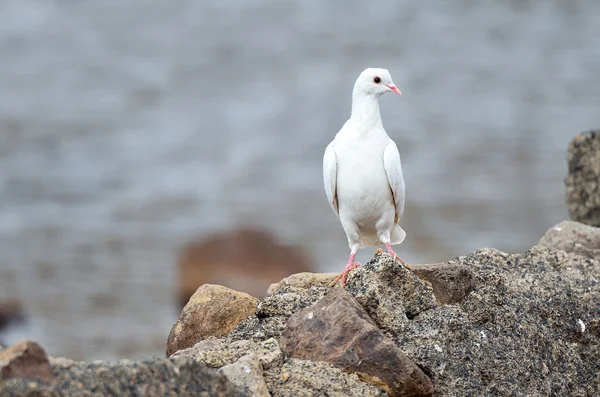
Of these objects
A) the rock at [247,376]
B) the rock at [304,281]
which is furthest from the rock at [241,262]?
the rock at [247,376]

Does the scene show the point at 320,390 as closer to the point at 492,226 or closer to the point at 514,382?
the point at 514,382

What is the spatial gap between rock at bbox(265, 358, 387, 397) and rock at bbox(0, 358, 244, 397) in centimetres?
60

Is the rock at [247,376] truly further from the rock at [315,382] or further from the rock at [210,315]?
the rock at [210,315]

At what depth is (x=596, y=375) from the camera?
743 centimetres

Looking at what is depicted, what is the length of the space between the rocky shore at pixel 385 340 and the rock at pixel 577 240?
49 centimetres

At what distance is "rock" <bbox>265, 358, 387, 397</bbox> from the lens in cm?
635

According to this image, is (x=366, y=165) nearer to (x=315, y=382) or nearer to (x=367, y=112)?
(x=367, y=112)

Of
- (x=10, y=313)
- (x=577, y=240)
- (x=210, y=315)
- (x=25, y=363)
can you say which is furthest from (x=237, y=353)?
(x=10, y=313)

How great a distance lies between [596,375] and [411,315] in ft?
4.73

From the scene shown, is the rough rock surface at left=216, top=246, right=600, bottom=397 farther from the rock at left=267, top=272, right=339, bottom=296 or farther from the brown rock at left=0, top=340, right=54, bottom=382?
the brown rock at left=0, top=340, right=54, bottom=382

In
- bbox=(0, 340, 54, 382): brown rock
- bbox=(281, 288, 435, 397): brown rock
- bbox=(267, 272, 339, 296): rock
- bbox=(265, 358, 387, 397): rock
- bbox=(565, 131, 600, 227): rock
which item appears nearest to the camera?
bbox=(0, 340, 54, 382): brown rock

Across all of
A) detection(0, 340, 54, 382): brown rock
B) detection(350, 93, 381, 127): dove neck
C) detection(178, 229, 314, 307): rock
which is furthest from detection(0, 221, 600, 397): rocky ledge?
detection(178, 229, 314, 307): rock

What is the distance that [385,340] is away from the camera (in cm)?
654

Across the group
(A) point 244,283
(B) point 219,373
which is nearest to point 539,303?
(B) point 219,373
